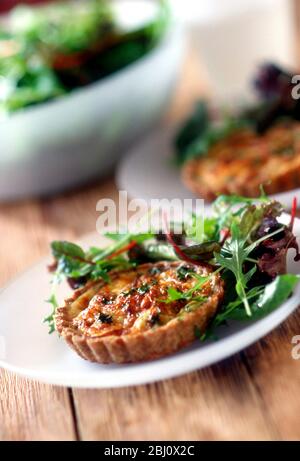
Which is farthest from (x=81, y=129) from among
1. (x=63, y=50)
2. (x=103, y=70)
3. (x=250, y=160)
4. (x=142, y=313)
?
(x=142, y=313)

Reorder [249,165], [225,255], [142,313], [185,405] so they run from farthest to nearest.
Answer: [249,165] → [225,255] → [142,313] → [185,405]

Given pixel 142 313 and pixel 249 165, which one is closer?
pixel 142 313

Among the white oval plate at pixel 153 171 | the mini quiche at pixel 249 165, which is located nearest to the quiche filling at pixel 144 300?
the mini quiche at pixel 249 165

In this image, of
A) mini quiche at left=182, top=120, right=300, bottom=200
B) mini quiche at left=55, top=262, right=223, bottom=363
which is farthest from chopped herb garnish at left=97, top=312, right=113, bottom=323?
mini quiche at left=182, top=120, right=300, bottom=200

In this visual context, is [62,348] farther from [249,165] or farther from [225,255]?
[249,165]

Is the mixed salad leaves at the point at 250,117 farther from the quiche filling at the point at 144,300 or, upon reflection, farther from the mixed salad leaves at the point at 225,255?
the quiche filling at the point at 144,300

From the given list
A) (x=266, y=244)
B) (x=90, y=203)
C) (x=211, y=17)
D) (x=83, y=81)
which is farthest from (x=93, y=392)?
(x=211, y=17)

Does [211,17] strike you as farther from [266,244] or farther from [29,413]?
[29,413]
